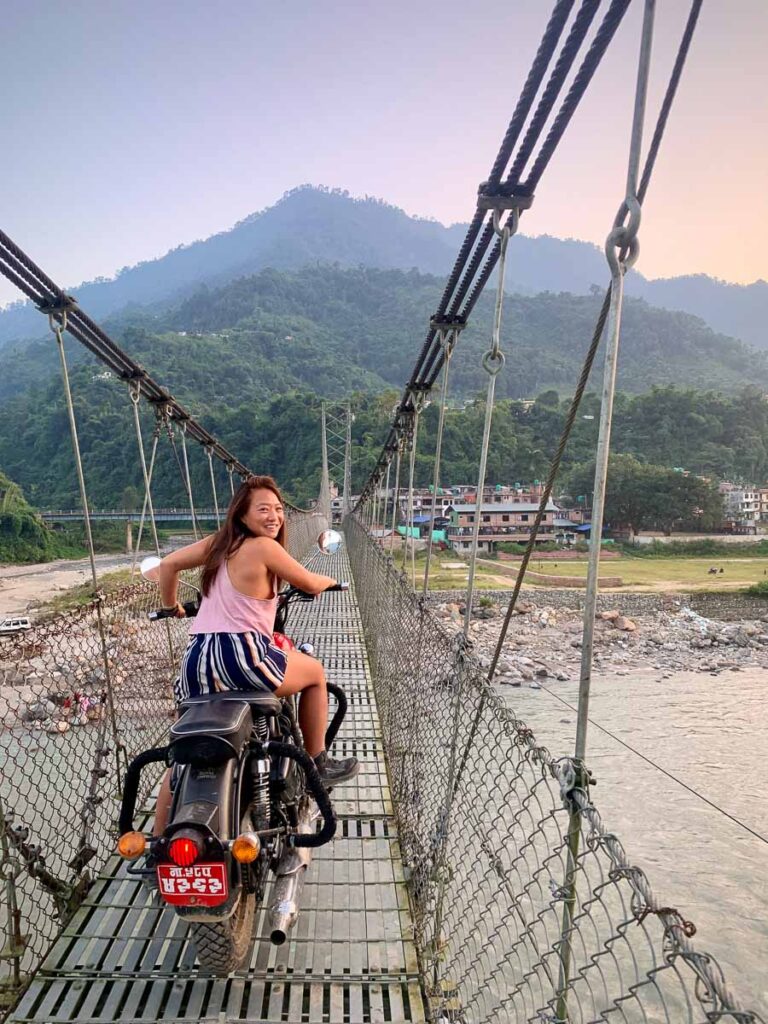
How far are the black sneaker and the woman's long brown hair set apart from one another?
1.81 ft

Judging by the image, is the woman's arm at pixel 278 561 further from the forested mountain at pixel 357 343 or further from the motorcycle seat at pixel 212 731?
the forested mountain at pixel 357 343

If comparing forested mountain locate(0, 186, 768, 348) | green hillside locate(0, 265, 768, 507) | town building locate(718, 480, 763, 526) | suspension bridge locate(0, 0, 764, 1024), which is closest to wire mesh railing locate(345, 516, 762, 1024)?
suspension bridge locate(0, 0, 764, 1024)

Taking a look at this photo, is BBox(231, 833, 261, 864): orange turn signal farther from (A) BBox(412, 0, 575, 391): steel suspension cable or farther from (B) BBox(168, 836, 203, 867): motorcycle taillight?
(A) BBox(412, 0, 575, 391): steel suspension cable

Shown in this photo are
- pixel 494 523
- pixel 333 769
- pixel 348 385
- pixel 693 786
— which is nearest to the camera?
pixel 333 769

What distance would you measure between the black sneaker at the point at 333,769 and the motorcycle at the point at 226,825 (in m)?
0.19

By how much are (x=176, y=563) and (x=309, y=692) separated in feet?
1.46

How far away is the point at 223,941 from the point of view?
4.25 ft

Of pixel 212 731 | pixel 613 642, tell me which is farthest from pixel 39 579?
pixel 212 731

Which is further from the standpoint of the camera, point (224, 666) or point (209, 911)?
point (224, 666)

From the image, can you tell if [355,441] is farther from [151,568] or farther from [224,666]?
[224,666]

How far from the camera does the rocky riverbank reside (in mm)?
14555

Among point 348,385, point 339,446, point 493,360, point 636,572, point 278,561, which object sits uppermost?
point 348,385

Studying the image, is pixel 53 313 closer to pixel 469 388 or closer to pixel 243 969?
pixel 243 969

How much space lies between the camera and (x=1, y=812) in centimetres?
133
